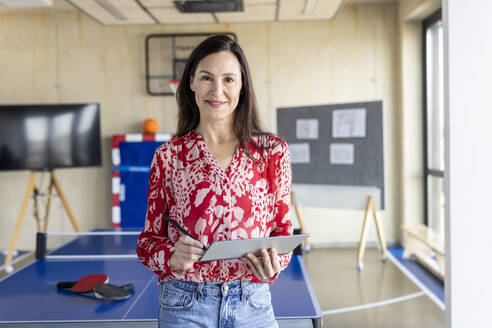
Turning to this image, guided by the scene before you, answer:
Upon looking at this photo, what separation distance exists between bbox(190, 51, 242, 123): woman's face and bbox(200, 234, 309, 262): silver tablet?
347 millimetres

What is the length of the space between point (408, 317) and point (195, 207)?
2.65 m

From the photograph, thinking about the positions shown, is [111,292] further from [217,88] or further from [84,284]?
[217,88]

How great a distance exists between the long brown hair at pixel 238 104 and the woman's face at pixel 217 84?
21 mm

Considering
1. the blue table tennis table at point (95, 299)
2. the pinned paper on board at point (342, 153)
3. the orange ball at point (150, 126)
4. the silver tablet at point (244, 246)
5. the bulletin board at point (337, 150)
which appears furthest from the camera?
the orange ball at point (150, 126)

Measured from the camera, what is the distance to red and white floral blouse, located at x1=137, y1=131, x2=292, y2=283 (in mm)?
1082

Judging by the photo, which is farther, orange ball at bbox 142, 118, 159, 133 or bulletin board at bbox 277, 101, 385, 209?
orange ball at bbox 142, 118, 159, 133

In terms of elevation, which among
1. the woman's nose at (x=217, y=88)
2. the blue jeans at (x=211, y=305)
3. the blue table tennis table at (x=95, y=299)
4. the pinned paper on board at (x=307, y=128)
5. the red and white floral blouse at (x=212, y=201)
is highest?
the pinned paper on board at (x=307, y=128)

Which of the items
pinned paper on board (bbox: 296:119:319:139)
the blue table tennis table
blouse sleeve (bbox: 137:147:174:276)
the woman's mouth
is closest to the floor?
the blue table tennis table

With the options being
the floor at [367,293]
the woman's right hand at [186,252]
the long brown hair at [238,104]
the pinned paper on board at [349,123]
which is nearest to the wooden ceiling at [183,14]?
the pinned paper on board at [349,123]

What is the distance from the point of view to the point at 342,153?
4.56 metres

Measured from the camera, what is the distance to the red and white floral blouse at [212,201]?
108cm

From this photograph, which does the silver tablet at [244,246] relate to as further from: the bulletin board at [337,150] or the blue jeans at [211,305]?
the bulletin board at [337,150]

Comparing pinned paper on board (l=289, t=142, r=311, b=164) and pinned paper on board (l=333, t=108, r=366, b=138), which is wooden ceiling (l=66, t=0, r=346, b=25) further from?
pinned paper on board (l=289, t=142, r=311, b=164)

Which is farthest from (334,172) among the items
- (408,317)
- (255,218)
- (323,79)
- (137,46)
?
(255,218)
